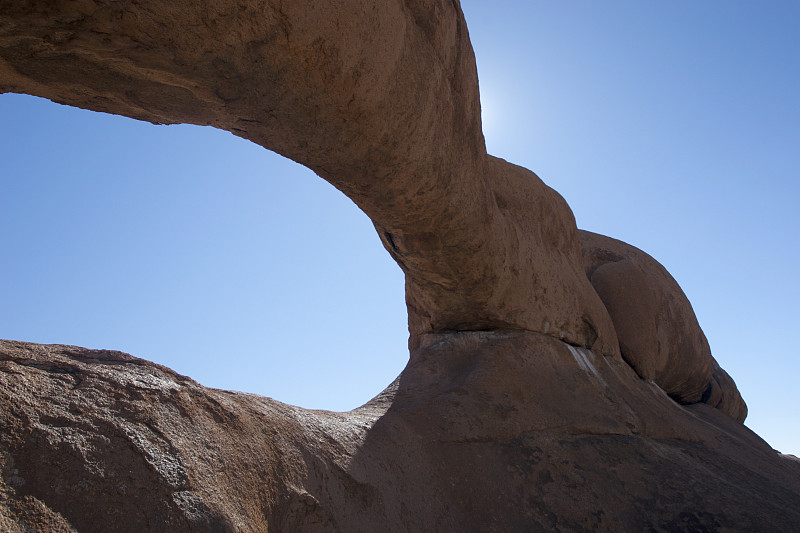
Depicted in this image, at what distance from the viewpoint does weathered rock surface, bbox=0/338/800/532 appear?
1.71 metres

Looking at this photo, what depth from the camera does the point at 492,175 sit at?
4664 mm

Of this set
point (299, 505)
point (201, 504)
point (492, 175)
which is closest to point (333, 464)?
point (299, 505)

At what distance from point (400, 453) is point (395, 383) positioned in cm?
107

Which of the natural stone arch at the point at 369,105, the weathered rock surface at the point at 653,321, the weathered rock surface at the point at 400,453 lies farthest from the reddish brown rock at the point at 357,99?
the weathered rock surface at the point at 653,321

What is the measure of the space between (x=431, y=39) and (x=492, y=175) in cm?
171

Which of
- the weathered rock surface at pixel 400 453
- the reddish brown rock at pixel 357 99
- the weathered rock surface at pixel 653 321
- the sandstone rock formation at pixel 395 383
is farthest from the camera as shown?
the weathered rock surface at pixel 653 321

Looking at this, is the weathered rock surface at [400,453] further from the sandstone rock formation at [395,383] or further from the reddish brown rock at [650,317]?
the reddish brown rock at [650,317]

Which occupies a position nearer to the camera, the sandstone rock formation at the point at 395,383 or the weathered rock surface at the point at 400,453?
the weathered rock surface at the point at 400,453

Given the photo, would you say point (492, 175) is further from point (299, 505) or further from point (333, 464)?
point (299, 505)

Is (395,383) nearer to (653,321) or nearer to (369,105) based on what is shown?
(369,105)

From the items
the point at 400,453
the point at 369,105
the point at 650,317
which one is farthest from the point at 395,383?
the point at 650,317

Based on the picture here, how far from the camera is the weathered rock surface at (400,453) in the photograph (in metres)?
1.71

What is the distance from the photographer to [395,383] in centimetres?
410

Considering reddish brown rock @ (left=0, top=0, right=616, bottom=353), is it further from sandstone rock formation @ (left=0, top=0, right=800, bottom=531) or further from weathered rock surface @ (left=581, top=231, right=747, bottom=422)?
weathered rock surface @ (left=581, top=231, right=747, bottom=422)
